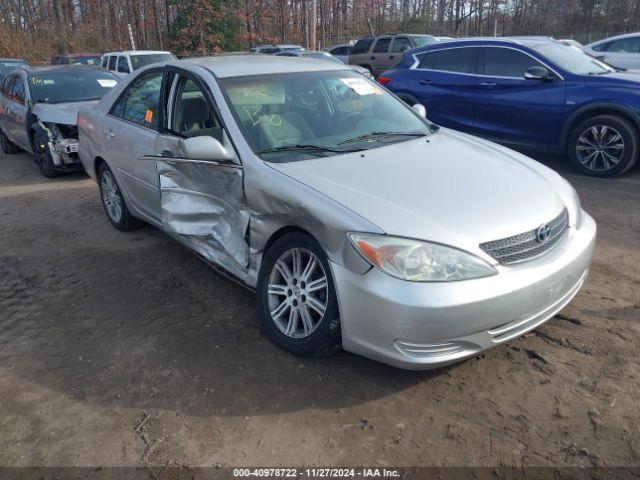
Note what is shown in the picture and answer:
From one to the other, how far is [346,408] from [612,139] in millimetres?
5515

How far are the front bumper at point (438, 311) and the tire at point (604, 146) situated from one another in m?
4.49

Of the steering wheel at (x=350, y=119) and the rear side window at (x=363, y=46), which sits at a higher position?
the rear side window at (x=363, y=46)

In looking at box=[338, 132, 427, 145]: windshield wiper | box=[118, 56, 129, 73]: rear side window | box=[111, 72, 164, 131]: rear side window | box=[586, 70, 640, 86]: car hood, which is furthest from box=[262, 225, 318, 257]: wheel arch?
box=[118, 56, 129, 73]: rear side window

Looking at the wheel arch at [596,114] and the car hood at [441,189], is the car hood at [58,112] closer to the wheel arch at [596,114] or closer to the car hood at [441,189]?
the car hood at [441,189]

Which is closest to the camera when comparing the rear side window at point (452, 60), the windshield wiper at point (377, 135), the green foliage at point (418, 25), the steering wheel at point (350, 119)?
the windshield wiper at point (377, 135)

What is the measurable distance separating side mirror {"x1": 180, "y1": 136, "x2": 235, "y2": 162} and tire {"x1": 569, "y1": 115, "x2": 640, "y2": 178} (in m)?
5.13

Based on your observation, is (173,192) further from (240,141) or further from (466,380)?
(466,380)

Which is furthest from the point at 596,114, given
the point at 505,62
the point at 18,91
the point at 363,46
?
the point at 363,46

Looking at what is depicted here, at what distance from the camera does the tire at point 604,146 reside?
21.5ft

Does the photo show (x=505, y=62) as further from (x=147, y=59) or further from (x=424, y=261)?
(x=147, y=59)

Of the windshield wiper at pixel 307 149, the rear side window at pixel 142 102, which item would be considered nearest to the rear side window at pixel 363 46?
the rear side window at pixel 142 102

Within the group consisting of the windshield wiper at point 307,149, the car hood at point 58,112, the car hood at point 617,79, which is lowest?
the car hood at point 58,112

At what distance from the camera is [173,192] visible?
4.23 metres

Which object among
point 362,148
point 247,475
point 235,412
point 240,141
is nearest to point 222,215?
point 240,141
